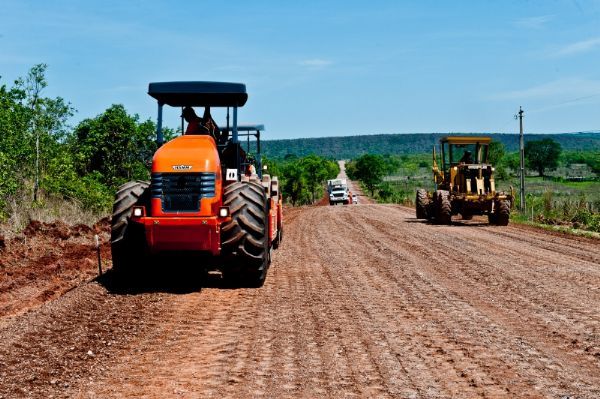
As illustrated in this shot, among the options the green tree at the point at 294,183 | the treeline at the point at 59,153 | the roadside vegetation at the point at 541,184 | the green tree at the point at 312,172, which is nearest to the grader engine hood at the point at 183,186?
the treeline at the point at 59,153

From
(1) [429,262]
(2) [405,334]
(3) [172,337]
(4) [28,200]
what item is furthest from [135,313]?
(4) [28,200]

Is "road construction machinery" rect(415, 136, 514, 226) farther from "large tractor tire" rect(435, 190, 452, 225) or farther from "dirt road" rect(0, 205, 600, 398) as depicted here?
"dirt road" rect(0, 205, 600, 398)

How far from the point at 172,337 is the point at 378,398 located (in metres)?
2.94

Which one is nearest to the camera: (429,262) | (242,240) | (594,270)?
(242,240)

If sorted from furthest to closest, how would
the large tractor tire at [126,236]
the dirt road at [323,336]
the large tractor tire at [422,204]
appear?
the large tractor tire at [422,204] < the large tractor tire at [126,236] < the dirt road at [323,336]

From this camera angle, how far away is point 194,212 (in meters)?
9.87

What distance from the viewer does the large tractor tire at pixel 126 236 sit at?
10.4 metres

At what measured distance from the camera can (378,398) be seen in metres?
5.30

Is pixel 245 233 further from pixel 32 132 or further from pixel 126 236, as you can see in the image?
pixel 32 132

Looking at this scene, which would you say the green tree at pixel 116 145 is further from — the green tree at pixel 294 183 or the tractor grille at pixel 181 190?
the green tree at pixel 294 183

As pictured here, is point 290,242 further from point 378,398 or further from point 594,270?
point 378,398

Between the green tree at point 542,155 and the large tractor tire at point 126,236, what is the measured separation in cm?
14627

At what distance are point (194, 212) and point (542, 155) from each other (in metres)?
149

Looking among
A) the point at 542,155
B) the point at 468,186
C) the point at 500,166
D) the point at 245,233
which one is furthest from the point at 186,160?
the point at 542,155
